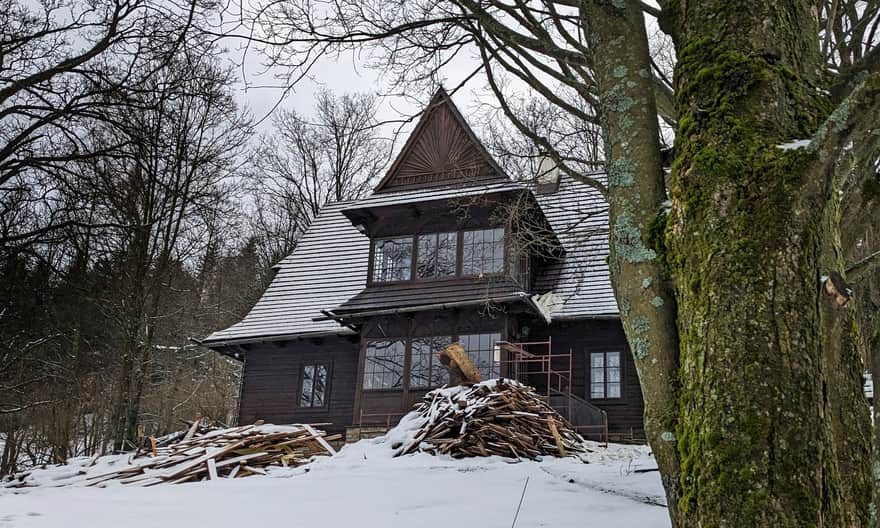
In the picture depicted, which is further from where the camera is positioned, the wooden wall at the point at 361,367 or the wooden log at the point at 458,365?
the wooden wall at the point at 361,367

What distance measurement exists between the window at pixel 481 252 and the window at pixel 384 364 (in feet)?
8.33

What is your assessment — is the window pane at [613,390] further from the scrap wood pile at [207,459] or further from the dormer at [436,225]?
the scrap wood pile at [207,459]

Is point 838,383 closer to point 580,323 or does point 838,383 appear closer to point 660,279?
point 660,279

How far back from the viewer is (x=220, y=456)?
11.8m

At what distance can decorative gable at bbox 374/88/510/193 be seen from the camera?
19.8 meters

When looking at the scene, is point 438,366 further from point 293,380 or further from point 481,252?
point 293,380

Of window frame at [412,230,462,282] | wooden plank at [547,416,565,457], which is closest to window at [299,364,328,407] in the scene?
window frame at [412,230,462,282]

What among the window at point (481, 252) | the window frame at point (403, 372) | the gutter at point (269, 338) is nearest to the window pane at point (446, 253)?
the window at point (481, 252)

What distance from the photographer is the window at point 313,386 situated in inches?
798

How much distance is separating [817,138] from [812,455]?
1173 mm

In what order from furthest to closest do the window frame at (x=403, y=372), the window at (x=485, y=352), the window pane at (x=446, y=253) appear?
the window pane at (x=446, y=253) < the window frame at (x=403, y=372) < the window at (x=485, y=352)

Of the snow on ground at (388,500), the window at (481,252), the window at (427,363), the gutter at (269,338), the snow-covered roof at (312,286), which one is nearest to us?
the snow on ground at (388,500)

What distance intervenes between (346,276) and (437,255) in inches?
164

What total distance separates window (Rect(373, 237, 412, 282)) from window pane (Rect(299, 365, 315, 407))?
338 cm
